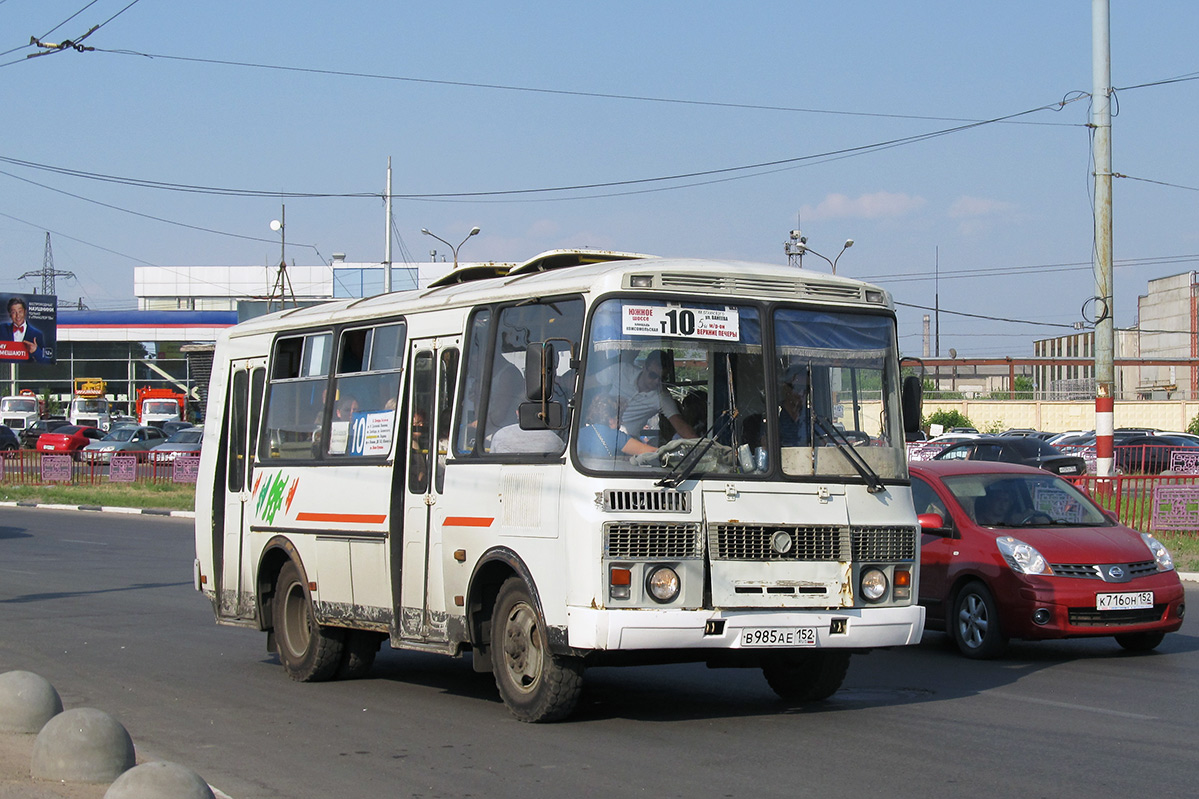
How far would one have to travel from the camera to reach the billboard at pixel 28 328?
77.2m

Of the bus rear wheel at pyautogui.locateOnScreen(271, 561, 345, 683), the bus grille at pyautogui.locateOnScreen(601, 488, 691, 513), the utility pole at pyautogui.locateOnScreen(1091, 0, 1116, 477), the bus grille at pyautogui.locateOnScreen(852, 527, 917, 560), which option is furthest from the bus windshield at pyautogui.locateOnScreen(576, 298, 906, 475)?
the utility pole at pyautogui.locateOnScreen(1091, 0, 1116, 477)

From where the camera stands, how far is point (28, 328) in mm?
77500

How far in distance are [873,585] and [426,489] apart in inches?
119

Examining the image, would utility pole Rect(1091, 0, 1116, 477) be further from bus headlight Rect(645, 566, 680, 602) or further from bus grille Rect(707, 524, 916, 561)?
bus headlight Rect(645, 566, 680, 602)

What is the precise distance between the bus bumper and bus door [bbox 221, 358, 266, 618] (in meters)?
4.74

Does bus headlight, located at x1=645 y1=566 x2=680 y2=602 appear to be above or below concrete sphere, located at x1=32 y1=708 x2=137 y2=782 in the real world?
above

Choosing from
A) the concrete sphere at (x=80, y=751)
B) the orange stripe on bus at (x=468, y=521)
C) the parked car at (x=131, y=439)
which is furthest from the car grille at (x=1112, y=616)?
the parked car at (x=131, y=439)

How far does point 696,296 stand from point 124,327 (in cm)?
8782

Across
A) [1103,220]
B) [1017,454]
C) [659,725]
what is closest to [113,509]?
[1017,454]

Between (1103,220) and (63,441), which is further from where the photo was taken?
(63,441)

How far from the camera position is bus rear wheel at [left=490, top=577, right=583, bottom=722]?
809 cm

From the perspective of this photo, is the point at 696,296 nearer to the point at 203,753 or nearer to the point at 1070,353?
the point at 203,753

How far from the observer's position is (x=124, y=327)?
90.2 m

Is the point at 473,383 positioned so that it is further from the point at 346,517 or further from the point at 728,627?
the point at 728,627
